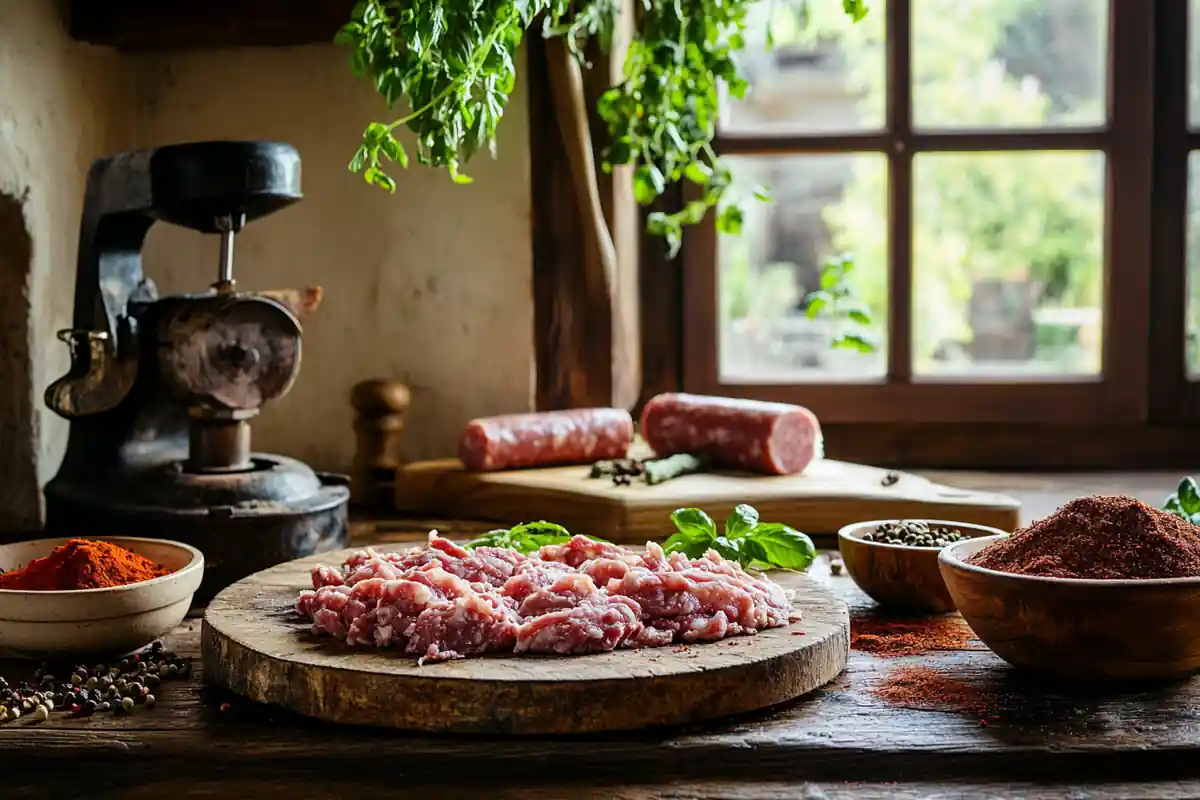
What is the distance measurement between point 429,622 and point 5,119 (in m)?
1.36

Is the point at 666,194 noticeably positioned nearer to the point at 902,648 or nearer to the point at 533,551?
the point at 533,551

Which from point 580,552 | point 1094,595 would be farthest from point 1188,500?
point 580,552

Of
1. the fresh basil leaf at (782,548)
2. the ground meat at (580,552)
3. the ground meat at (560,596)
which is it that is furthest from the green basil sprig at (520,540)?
the ground meat at (560,596)

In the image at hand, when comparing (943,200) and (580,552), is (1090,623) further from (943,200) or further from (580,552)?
(943,200)

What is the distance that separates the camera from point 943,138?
9.96 feet

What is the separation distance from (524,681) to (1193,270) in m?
2.23

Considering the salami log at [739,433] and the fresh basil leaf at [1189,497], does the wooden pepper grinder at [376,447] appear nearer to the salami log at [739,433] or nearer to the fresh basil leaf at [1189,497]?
the salami log at [739,433]

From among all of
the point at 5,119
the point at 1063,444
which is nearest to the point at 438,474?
the point at 5,119

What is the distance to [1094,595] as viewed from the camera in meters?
1.47

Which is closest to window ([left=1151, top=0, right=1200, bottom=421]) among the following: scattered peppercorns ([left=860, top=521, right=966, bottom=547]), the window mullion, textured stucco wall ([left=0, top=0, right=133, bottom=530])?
the window mullion

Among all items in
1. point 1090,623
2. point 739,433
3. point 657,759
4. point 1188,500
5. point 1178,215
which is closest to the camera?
point 657,759

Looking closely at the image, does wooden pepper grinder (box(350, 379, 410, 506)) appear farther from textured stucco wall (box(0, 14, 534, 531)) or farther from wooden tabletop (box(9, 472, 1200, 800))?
wooden tabletop (box(9, 472, 1200, 800))

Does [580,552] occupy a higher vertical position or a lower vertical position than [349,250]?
lower

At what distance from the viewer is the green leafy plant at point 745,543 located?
189 cm
